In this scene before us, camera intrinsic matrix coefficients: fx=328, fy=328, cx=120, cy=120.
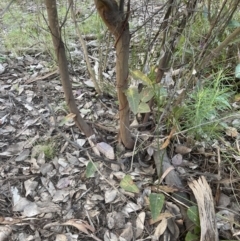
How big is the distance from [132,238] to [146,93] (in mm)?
485

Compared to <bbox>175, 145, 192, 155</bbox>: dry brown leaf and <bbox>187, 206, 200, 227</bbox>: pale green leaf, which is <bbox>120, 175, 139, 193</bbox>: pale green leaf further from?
<bbox>175, 145, 192, 155</bbox>: dry brown leaf

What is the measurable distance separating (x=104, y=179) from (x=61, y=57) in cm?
48

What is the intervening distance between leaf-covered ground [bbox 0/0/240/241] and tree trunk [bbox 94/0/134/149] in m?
0.13

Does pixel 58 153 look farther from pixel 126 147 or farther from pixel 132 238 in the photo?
pixel 132 238

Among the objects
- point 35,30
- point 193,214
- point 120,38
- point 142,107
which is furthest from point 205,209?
point 35,30

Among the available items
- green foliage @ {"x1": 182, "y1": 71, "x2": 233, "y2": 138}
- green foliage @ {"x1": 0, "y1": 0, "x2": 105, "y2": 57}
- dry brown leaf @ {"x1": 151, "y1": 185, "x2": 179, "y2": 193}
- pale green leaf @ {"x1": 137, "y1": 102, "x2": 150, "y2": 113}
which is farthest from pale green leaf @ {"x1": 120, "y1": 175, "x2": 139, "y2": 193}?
green foliage @ {"x1": 0, "y1": 0, "x2": 105, "y2": 57}

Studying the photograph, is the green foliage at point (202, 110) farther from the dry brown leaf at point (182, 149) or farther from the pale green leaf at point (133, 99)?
the pale green leaf at point (133, 99)

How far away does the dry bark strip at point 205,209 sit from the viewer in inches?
39.0

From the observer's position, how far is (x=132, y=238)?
1092 millimetres

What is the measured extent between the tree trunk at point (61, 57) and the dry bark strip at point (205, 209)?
474mm

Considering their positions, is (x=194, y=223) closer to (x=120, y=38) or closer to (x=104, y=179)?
(x=104, y=179)

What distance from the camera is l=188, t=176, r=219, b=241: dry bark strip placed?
0.99 meters

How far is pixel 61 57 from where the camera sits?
3.51 ft

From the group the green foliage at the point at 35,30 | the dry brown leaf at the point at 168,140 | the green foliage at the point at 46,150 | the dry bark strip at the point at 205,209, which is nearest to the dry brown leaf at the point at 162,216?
the dry bark strip at the point at 205,209
